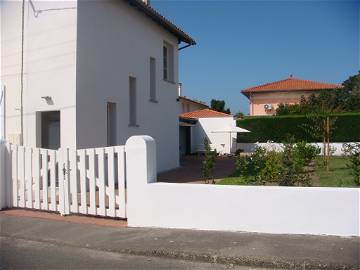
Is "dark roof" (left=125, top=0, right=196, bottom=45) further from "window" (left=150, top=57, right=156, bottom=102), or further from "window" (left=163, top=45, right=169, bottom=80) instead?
"window" (left=150, top=57, right=156, bottom=102)

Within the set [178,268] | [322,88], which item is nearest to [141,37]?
[178,268]

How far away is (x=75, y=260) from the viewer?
240 inches

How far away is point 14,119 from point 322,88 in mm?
39993

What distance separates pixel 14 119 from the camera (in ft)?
41.0

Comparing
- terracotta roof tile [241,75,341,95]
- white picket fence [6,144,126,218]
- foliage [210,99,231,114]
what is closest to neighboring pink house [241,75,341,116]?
terracotta roof tile [241,75,341,95]

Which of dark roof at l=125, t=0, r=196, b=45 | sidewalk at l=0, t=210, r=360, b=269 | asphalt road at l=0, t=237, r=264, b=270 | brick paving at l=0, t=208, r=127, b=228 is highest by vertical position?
dark roof at l=125, t=0, r=196, b=45

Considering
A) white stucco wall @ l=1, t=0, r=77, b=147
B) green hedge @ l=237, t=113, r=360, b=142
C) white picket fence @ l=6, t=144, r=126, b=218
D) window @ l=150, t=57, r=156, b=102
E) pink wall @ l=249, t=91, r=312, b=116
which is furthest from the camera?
pink wall @ l=249, t=91, r=312, b=116

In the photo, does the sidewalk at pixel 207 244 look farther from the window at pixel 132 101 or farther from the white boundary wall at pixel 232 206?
the window at pixel 132 101

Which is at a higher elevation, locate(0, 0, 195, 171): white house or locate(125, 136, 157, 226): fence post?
locate(0, 0, 195, 171): white house

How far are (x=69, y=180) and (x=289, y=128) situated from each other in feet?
77.5

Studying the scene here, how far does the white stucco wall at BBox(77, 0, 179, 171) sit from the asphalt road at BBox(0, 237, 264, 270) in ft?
17.4

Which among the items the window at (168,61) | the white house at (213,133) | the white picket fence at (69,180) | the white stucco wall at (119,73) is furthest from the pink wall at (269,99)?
the white picket fence at (69,180)

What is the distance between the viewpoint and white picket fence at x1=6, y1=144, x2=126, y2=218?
8117 millimetres

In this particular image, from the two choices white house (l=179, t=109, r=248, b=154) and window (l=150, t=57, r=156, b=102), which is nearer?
window (l=150, t=57, r=156, b=102)
